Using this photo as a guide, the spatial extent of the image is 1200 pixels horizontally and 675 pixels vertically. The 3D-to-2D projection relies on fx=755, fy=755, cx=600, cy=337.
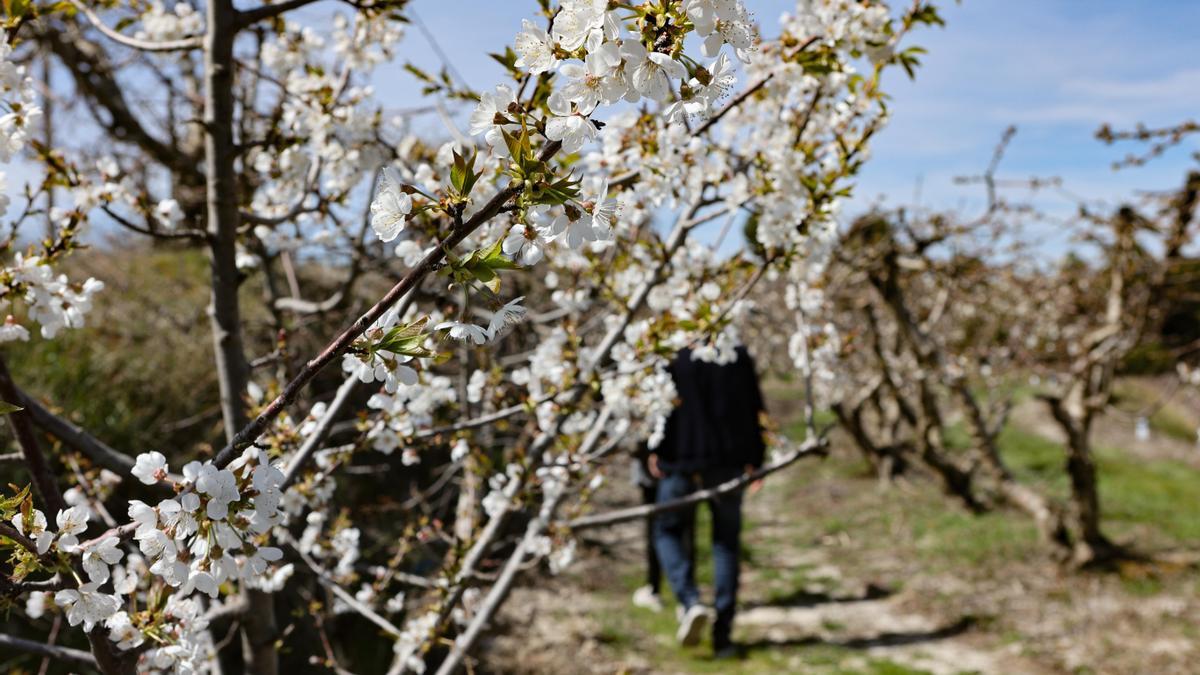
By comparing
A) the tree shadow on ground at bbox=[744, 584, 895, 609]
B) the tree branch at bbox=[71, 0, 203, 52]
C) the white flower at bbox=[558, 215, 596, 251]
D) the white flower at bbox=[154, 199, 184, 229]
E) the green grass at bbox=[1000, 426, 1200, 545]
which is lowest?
the tree shadow on ground at bbox=[744, 584, 895, 609]

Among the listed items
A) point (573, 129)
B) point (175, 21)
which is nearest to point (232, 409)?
point (573, 129)

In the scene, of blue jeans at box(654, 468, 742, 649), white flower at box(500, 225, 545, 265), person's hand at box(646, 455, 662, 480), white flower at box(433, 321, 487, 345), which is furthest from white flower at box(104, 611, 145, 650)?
person's hand at box(646, 455, 662, 480)

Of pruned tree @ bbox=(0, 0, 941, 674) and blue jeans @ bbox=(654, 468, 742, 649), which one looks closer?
pruned tree @ bbox=(0, 0, 941, 674)

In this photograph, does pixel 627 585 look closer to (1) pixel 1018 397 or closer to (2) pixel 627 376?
(2) pixel 627 376

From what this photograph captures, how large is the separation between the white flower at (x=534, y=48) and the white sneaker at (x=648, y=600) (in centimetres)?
551

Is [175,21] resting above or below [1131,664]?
above

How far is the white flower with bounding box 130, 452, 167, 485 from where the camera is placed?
3.80 ft

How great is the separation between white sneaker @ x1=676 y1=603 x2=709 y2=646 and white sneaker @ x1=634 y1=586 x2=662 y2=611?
0.88 m

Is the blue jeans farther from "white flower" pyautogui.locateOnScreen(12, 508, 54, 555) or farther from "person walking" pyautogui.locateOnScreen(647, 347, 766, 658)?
"white flower" pyautogui.locateOnScreen(12, 508, 54, 555)

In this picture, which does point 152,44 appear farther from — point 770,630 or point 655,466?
point 770,630

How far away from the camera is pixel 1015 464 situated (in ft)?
35.0

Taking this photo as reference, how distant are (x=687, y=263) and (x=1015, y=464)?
31.0 ft

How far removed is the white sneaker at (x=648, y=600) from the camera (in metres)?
5.95

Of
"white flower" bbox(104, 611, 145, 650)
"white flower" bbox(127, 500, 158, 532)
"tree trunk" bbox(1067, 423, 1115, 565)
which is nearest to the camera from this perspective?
"white flower" bbox(127, 500, 158, 532)
